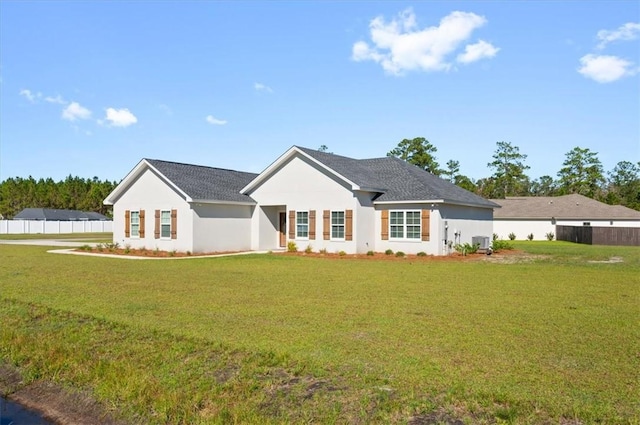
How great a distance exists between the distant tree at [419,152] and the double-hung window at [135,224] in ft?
115

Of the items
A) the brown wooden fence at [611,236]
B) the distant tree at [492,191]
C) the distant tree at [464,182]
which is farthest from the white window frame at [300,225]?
the distant tree at [492,191]

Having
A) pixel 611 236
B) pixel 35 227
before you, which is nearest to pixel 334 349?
pixel 611 236

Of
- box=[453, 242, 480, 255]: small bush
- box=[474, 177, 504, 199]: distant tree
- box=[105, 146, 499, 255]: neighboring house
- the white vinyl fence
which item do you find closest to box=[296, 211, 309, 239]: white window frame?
box=[105, 146, 499, 255]: neighboring house

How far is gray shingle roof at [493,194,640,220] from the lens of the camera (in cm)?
4188

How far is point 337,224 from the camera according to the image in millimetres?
23250

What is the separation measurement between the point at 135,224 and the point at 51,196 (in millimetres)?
68314

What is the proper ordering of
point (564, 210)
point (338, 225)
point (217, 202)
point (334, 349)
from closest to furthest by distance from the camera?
point (334, 349) → point (338, 225) → point (217, 202) → point (564, 210)

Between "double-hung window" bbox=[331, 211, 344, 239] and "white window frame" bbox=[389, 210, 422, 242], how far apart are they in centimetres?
231

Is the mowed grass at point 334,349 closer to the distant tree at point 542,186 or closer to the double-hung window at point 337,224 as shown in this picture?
the double-hung window at point 337,224

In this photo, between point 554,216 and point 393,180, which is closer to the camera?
point 393,180

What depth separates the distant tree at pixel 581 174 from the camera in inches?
2618

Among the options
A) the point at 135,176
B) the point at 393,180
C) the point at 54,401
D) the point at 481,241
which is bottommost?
the point at 54,401

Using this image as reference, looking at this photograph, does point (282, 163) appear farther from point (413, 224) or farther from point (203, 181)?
point (413, 224)

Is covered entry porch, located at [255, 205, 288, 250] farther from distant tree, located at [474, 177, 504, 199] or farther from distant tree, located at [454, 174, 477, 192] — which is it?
distant tree, located at [474, 177, 504, 199]
